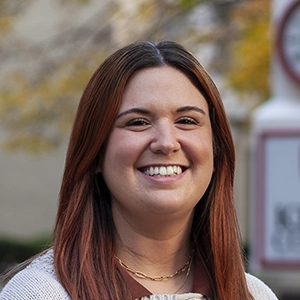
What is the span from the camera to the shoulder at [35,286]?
7.74 feet

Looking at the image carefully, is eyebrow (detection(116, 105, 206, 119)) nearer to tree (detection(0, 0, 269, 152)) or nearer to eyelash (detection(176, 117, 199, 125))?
eyelash (detection(176, 117, 199, 125))

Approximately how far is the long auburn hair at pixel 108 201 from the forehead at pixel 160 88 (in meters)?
0.01

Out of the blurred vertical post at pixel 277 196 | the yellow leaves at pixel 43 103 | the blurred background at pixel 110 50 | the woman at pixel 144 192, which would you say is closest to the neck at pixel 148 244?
the woman at pixel 144 192

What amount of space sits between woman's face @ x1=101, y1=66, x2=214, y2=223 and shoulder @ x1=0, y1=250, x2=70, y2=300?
24 cm

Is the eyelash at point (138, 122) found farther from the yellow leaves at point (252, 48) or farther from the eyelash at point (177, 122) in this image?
the yellow leaves at point (252, 48)

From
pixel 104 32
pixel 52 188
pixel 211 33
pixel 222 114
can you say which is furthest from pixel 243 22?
pixel 222 114

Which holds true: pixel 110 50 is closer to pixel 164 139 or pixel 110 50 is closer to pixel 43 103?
pixel 43 103

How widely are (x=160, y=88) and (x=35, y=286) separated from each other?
522 millimetres

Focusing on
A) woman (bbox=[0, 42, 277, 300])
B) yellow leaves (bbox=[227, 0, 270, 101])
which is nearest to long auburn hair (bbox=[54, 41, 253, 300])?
woman (bbox=[0, 42, 277, 300])

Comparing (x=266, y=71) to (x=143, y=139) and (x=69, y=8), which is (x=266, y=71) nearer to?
(x=69, y=8)

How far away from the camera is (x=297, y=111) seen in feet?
33.9

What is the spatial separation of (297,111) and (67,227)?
802 centimetres

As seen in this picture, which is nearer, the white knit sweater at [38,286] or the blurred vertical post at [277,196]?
the white knit sweater at [38,286]

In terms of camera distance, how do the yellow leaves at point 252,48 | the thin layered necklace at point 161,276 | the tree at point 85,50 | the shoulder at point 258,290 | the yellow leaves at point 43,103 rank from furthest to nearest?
the yellow leaves at point 43,103 < the yellow leaves at point 252,48 < the tree at point 85,50 < the shoulder at point 258,290 < the thin layered necklace at point 161,276
